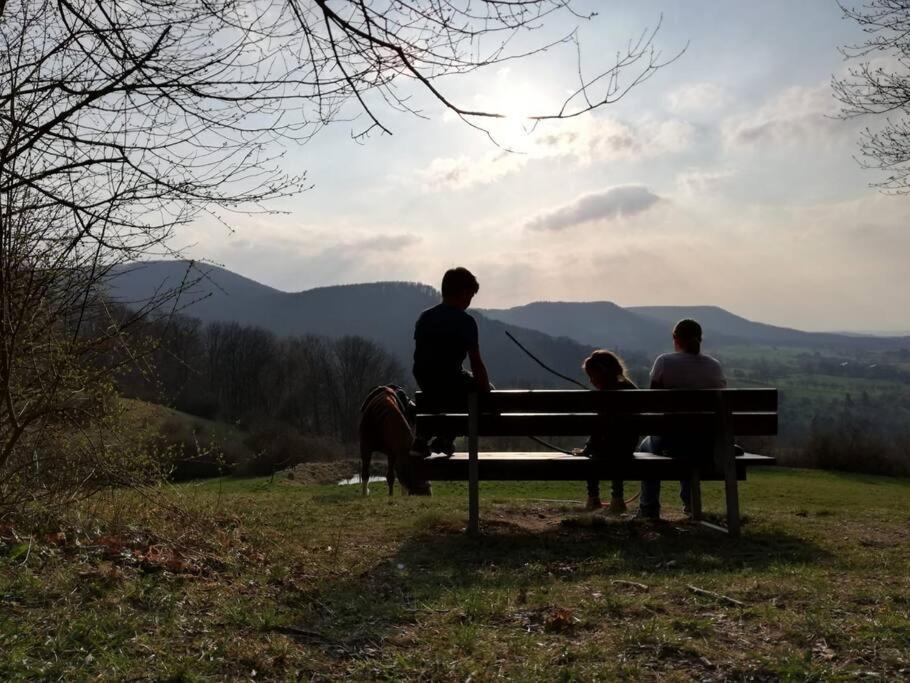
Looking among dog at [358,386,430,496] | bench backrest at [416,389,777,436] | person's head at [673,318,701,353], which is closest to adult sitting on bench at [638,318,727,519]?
person's head at [673,318,701,353]

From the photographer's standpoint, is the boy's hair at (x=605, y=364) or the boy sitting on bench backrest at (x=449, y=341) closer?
the boy sitting on bench backrest at (x=449, y=341)

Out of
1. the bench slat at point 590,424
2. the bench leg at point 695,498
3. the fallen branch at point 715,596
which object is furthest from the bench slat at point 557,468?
the fallen branch at point 715,596

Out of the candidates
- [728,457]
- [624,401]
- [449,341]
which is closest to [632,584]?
[624,401]

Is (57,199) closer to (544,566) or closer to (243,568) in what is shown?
(243,568)

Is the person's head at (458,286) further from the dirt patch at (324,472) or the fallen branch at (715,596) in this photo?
the dirt patch at (324,472)

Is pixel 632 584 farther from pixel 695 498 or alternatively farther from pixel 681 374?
pixel 681 374

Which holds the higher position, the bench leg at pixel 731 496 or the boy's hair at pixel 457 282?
the boy's hair at pixel 457 282

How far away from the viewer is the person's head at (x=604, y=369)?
298 inches

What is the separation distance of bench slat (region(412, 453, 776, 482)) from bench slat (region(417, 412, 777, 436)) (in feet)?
0.77

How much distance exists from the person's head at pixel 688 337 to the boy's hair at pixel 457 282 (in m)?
1.97

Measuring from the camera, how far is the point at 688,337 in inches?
284

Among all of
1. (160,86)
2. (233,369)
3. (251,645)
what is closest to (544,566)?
(251,645)

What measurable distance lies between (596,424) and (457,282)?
1658 millimetres

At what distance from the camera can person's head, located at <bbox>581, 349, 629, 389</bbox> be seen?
757cm
